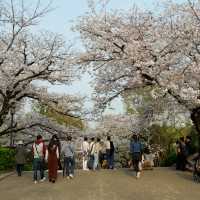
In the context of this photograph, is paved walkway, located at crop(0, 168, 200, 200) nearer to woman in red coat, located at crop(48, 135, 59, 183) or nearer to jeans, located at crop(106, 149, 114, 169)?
woman in red coat, located at crop(48, 135, 59, 183)

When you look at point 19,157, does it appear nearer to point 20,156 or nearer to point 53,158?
point 20,156

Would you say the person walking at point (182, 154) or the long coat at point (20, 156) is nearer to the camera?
the long coat at point (20, 156)

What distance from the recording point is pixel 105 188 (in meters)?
16.0

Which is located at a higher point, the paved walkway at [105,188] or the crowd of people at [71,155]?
the crowd of people at [71,155]

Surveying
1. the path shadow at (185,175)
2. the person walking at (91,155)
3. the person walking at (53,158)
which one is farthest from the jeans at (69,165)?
the path shadow at (185,175)

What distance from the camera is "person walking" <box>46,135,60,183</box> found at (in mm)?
17406

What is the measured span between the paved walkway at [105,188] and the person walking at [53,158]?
0.96ft

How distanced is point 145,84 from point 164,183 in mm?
6385

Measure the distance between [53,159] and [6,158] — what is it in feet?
24.9

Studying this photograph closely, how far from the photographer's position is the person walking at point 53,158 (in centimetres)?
1741

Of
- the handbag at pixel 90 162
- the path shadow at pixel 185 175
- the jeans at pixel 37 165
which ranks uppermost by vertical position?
the handbag at pixel 90 162

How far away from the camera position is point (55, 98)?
29.4 metres

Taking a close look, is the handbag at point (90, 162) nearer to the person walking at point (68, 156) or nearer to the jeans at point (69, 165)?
the jeans at point (69, 165)

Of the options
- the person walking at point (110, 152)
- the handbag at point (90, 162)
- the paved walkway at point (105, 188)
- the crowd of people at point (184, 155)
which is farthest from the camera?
the crowd of people at point (184, 155)
